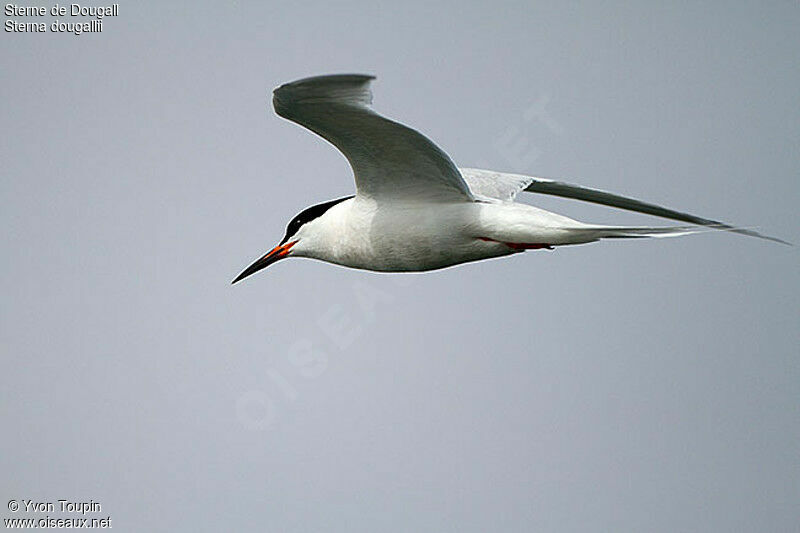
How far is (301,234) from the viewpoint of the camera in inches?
277

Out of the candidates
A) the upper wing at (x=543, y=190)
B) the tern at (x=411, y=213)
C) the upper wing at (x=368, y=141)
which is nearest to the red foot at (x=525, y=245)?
the tern at (x=411, y=213)

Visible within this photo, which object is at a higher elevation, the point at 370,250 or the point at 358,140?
the point at 358,140

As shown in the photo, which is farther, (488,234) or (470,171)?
(470,171)

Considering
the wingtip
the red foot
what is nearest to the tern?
the red foot

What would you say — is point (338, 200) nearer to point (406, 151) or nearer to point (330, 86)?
point (406, 151)

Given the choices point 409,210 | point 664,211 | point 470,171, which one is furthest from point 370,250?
point 664,211

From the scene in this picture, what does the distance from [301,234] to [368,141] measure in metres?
1.29

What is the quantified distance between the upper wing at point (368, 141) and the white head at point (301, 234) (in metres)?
0.51

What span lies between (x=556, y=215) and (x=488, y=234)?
40 cm

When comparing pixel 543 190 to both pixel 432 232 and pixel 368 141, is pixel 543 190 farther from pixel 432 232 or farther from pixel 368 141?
pixel 368 141

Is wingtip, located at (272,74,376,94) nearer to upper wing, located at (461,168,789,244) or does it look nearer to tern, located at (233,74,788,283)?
tern, located at (233,74,788,283)

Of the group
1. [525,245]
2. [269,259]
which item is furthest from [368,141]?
[269,259]

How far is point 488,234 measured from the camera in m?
6.17

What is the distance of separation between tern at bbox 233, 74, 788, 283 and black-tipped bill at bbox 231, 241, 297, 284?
17 cm
